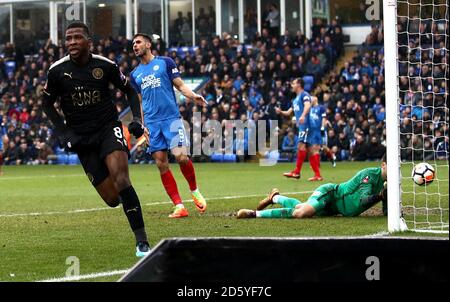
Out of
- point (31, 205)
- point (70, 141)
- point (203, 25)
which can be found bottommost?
point (31, 205)

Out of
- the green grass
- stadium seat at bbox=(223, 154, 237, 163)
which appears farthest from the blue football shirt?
stadium seat at bbox=(223, 154, 237, 163)

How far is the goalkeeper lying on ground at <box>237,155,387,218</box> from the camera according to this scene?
10.5 meters

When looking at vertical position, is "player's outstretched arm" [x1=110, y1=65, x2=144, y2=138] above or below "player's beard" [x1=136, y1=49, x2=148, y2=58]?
below

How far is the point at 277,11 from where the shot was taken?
36.2m

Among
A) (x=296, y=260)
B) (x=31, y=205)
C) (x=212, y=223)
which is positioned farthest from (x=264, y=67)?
(x=296, y=260)

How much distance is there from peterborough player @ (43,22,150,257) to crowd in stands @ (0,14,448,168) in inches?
720

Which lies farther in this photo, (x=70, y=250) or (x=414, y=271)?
(x=70, y=250)

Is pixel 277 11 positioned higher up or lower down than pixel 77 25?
higher up

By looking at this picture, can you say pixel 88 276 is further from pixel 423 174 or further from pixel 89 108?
pixel 423 174

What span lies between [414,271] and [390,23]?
493 cm

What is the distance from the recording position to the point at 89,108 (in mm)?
8578

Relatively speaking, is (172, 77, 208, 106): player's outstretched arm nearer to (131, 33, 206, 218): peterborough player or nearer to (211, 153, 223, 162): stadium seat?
(131, 33, 206, 218): peterborough player

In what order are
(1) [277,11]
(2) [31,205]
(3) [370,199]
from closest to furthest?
1. (3) [370,199]
2. (2) [31,205]
3. (1) [277,11]

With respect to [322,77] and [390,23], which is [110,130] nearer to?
[390,23]
